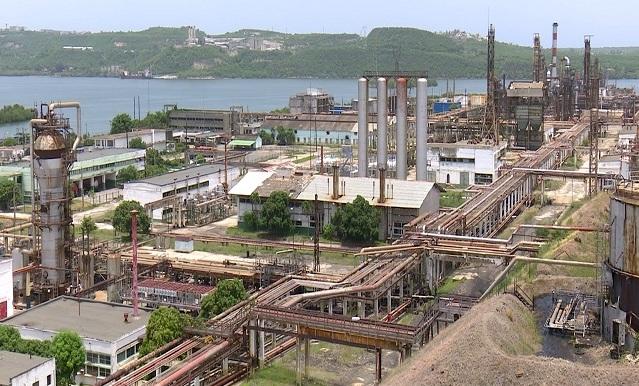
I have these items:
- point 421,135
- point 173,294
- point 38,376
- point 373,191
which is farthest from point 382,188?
point 38,376

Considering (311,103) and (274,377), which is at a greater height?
(311,103)

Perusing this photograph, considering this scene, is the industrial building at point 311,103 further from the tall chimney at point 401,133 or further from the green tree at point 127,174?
the tall chimney at point 401,133

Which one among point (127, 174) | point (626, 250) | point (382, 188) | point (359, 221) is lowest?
point (359, 221)

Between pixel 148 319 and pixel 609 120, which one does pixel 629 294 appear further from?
pixel 609 120

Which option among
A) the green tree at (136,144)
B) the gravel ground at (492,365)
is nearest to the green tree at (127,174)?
the green tree at (136,144)

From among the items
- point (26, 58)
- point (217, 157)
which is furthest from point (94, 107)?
point (26, 58)

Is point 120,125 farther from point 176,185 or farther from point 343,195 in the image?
point 343,195

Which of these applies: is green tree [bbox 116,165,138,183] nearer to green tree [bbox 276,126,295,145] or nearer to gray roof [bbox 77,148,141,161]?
gray roof [bbox 77,148,141,161]
